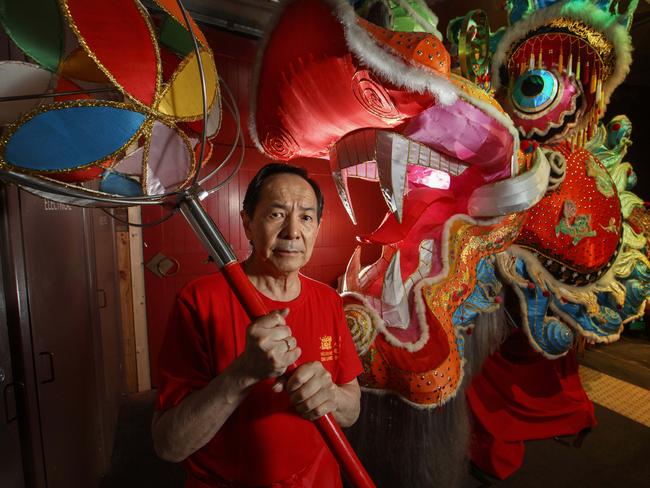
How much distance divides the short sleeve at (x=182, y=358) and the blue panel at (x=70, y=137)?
1.05 ft

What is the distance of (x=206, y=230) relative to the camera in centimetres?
61

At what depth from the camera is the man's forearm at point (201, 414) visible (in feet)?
1.91

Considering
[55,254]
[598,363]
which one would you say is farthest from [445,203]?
[598,363]

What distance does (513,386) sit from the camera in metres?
1.96

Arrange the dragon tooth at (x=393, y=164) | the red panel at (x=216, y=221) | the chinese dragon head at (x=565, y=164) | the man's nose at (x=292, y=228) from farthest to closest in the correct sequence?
the red panel at (x=216, y=221)
the chinese dragon head at (x=565, y=164)
the dragon tooth at (x=393, y=164)
the man's nose at (x=292, y=228)

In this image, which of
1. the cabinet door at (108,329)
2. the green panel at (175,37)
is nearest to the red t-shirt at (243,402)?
the green panel at (175,37)

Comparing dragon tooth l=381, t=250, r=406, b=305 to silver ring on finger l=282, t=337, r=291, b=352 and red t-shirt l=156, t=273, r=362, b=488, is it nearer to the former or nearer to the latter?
red t-shirt l=156, t=273, r=362, b=488

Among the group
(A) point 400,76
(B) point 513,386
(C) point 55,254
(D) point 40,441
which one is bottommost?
(B) point 513,386

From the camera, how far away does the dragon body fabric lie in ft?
3.29

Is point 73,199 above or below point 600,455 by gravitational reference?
above

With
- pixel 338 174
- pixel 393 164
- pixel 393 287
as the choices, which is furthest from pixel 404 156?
pixel 393 287

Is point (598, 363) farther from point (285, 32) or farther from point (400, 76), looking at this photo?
point (285, 32)

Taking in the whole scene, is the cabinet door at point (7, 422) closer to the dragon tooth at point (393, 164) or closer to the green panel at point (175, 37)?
the green panel at point (175, 37)

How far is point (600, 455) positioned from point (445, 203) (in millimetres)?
1642
